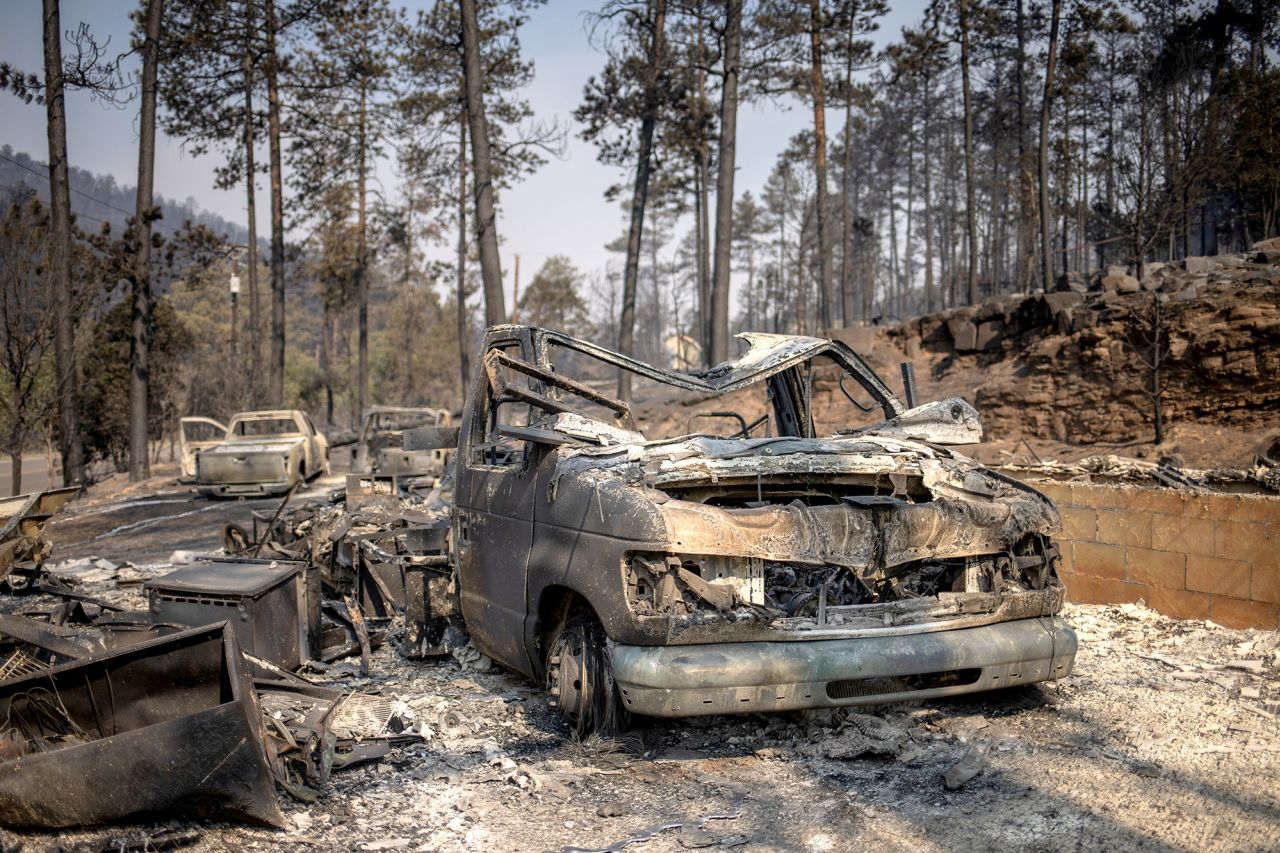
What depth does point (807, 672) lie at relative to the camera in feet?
12.1

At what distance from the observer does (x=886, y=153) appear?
48.3 m

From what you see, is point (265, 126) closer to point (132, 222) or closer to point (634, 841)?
point (132, 222)

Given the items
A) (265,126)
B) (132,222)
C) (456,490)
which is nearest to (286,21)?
(265,126)

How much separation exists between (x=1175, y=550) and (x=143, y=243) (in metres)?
20.2

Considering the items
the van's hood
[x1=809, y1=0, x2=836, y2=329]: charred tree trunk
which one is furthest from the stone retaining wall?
[x1=809, y1=0, x2=836, y2=329]: charred tree trunk

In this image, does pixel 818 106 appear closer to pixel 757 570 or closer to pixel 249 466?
pixel 249 466

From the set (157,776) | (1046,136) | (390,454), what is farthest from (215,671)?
(1046,136)

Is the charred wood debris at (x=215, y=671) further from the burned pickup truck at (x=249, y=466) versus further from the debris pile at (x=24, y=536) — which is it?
the burned pickup truck at (x=249, y=466)

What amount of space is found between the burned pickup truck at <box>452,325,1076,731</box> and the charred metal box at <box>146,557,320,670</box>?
4.38 feet

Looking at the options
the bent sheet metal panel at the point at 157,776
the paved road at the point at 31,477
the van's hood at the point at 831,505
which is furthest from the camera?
the paved road at the point at 31,477

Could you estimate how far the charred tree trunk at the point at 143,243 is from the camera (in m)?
19.6

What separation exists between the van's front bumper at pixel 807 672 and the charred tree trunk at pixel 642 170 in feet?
53.5

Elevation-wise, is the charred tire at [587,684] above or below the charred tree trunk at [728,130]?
below

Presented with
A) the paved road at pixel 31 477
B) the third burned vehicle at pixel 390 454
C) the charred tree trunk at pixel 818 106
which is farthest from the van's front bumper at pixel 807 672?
the paved road at pixel 31 477
